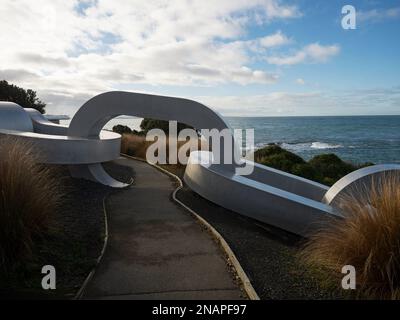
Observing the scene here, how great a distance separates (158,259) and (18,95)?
121 feet

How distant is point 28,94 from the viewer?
39844 millimetres

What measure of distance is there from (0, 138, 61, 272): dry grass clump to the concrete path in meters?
1.11

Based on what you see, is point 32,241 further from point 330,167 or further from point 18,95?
point 18,95

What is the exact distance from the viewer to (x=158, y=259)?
242 inches


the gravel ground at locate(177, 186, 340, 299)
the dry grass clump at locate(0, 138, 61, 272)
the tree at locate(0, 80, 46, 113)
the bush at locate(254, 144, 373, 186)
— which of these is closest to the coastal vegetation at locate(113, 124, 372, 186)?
the bush at locate(254, 144, 373, 186)

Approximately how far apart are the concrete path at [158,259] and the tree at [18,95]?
32.1m

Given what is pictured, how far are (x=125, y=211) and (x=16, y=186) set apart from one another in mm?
3984

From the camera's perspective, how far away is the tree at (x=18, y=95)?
1451 inches

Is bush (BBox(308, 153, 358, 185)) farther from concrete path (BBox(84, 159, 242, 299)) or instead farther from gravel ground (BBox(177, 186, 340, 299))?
concrete path (BBox(84, 159, 242, 299))

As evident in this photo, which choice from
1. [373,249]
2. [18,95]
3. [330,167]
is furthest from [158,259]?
[18,95]

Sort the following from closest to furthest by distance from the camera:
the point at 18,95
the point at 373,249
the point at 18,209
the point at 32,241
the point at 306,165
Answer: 1. the point at 373,249
2. the point at 18,209
3. the point at 32,241
4. the point at 306,165
5. the point at 18,95

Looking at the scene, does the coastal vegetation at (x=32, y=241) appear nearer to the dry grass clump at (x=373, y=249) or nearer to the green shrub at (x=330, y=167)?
the dry grass clump at (x=373, y=249)
